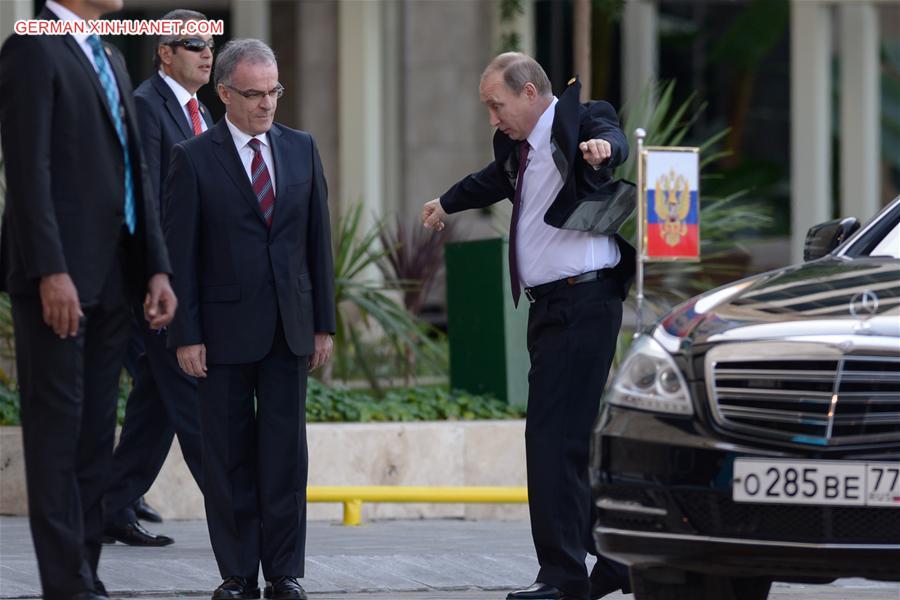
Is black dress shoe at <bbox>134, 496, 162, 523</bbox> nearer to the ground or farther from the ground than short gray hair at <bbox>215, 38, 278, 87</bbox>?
nearer to the ground

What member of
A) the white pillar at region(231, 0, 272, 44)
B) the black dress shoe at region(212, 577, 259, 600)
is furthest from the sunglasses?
the white pillar at region(231, 0, 272, 44)

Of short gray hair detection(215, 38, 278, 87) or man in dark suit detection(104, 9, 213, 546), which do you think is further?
man in dark suit detection(104, 9, 213, 546)

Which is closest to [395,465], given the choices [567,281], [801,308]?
[567,281]

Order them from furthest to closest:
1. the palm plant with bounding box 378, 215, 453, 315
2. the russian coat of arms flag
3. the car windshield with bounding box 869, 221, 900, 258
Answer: the palm plant with bounding box 378, 215, 453, 315, the russian coat of arms flag, the car windshield with bounding box 869, 221, 900, 258

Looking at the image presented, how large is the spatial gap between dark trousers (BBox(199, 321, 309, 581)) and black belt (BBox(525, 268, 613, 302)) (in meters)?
0.81

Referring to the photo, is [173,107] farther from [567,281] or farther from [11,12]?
[11,12]

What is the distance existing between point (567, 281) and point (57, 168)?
1.82m

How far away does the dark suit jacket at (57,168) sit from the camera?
4.91 meters

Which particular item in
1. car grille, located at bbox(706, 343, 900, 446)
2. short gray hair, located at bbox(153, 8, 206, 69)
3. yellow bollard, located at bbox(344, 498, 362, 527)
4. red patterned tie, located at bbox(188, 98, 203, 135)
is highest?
short gray hair, located at bbox(153, 8, 206, 69)

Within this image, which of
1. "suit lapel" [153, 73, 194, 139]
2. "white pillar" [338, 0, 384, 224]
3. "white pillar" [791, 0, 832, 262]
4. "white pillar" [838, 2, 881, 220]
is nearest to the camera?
"suit lapel" [153, 73, 194, 139]

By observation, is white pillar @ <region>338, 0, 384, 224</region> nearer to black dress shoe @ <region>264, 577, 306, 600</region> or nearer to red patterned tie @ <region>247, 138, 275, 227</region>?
red patterned tie @ <region>247, 138, 275, 227</region>

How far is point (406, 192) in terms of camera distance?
686 inches

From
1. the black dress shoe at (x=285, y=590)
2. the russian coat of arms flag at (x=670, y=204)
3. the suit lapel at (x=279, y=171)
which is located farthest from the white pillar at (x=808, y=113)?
the black dress shoe at (x=285, y=590)

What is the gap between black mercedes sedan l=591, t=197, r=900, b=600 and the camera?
4652mm
